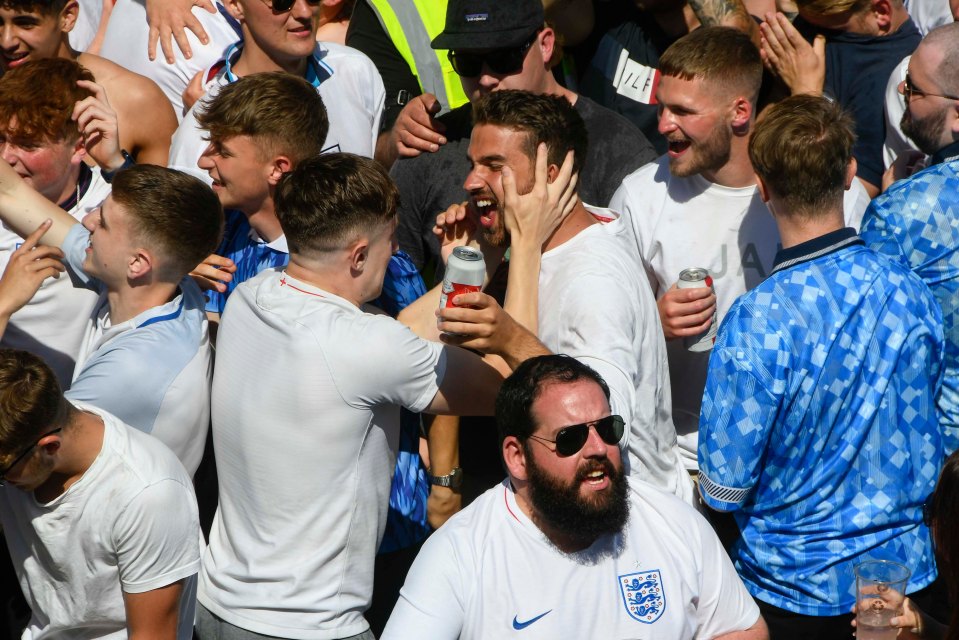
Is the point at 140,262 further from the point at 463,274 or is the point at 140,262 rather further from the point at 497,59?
the point at 497,59

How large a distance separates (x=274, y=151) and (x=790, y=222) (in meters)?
1.90

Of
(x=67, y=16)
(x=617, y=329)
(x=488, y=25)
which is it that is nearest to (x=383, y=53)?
(x=488, y=25)

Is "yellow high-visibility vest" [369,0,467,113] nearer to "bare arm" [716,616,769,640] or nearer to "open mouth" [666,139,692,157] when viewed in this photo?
"open mouth" [666,139,692,157]

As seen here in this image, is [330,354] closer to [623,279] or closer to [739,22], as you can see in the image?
[623,279]

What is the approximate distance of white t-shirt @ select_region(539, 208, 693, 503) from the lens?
148 inches

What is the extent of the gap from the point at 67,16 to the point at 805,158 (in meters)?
3.61

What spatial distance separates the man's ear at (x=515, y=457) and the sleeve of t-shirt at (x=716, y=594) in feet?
1.80

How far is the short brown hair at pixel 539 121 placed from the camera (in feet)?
14.0

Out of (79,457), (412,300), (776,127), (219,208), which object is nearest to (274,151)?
(219,208)

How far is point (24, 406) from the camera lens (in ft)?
10.7

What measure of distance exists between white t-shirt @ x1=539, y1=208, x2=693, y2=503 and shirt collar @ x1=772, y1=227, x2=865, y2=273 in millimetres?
477

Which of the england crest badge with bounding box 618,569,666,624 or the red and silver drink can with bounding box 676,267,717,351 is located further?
the red and silver drink can with bounding box 676,267,717,351

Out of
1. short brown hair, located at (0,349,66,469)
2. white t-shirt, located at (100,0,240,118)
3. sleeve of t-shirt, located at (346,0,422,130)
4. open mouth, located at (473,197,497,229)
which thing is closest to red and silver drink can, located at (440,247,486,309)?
open mouth, located at (473,197,497,229)

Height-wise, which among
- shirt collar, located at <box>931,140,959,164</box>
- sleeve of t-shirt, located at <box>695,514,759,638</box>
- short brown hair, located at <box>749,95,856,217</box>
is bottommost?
sleeve of t-shirt, located at <box>695,514,759,638</box>
